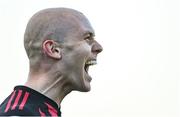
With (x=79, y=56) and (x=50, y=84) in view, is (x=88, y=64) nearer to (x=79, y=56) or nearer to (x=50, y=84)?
(x=79, y=56)

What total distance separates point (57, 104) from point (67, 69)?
0.85 feet

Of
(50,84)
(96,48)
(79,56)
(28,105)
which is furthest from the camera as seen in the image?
(96,48)

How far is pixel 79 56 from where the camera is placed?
4543 millimetres

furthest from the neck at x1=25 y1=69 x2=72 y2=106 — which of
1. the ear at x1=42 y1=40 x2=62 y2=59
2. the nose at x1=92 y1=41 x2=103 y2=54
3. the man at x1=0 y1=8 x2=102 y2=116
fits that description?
the nose at x1=92 y1=41 x2=103 y2=54

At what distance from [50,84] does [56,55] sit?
8.3 inches

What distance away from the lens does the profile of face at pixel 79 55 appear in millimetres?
4504

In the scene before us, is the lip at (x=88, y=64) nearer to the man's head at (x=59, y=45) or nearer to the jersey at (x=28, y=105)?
the man's head at (x=59, y=45)

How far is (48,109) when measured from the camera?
4.33 metres

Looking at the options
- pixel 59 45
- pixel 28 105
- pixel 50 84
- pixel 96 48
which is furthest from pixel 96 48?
pixel 28 105

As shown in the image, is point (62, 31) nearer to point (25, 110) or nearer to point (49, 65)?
point (49, 65)

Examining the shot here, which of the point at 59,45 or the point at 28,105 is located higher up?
the point at 59,45

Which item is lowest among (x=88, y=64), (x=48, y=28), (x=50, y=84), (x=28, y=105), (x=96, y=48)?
(x=28, y=105)

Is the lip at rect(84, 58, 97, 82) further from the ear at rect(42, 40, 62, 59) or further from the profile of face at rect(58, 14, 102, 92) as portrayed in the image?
the ear at rect(42, 40, 62, 59)

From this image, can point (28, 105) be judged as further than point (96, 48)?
No
